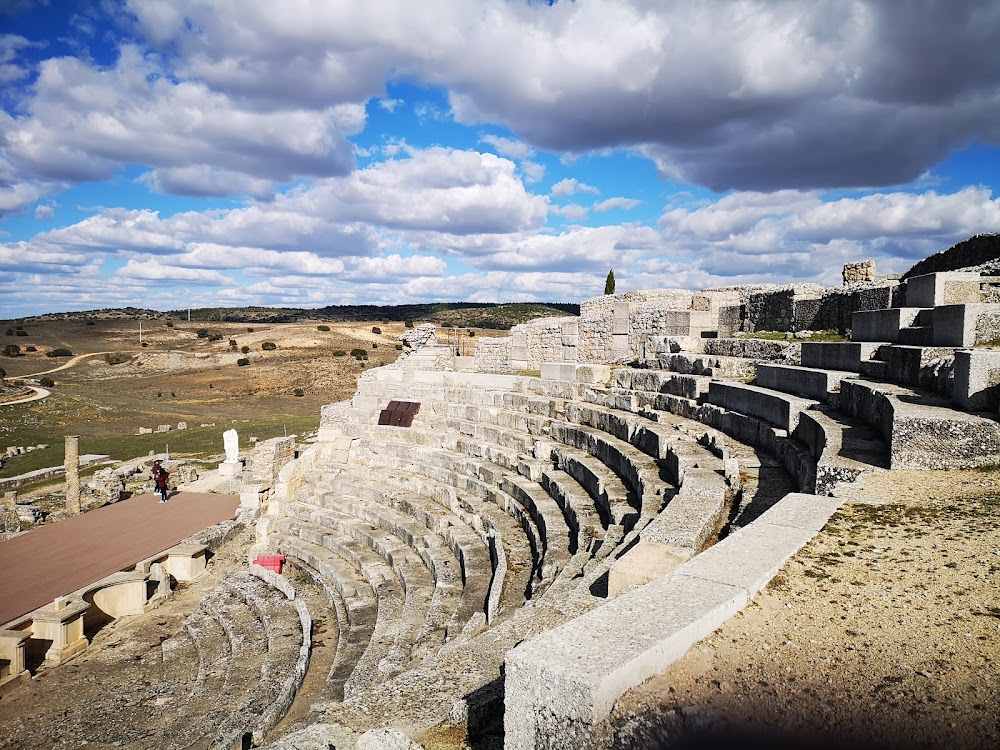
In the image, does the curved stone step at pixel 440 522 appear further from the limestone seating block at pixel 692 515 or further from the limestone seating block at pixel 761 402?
the limestone seating block at pixel 761 402

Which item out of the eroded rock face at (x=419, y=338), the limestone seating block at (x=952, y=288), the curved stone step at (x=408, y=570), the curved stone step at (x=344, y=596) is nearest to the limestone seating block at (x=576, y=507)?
the curved stone step at (x=408, y=570)

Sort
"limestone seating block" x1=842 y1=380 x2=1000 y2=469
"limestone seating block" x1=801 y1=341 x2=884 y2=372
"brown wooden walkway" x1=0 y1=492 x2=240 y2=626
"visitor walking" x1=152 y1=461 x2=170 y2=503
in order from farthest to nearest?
"visitor walking" x1=152 y1=461 x2=170 y2=503 < "brown wooden walkway" x1=0 y1=492 x2=240 y2=626 < "limestone seating block" x1=801 y1=341 x2=884 y2=372 < "limestone seating block" x1=842 y1=380 x2=1000 y2=469

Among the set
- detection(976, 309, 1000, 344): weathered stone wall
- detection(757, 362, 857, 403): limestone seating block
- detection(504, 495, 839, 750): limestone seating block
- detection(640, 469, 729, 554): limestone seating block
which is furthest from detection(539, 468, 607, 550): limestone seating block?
detection(976, 309, 1000, 344): weathered stone wall

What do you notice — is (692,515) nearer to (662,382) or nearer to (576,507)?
(576,507)

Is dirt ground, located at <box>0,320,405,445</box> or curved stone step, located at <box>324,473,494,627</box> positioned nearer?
curved stone step, located at <box>324,473,494,627</box>

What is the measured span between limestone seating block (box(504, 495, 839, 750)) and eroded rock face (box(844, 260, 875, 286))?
37.7ft

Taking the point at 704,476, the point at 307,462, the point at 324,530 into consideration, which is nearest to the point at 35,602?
the point at 324,530

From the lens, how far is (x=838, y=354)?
8758 mm

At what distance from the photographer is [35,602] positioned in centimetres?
1052

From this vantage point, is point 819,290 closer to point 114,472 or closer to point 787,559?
point 787,559

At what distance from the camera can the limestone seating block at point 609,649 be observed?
2.48 m

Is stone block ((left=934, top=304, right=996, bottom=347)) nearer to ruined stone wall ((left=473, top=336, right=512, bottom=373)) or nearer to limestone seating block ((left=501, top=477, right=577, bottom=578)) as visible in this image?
limestone seating block ((left=501, top=477, right=577, bottom=578))

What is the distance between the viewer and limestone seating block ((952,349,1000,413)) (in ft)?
18.2

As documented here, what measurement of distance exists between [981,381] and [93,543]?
16.0 meters
